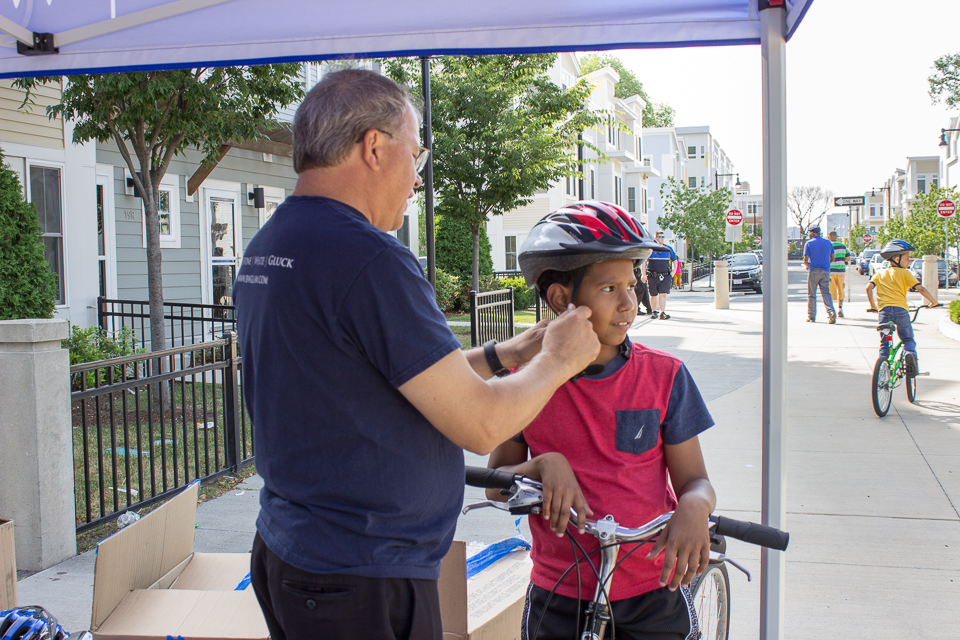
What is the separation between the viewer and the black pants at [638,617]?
1920 mm

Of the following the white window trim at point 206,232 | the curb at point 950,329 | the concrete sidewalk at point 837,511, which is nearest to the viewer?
the concrete sidewalk at point 837,511

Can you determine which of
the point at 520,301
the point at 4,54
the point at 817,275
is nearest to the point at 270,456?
the point at 4,54

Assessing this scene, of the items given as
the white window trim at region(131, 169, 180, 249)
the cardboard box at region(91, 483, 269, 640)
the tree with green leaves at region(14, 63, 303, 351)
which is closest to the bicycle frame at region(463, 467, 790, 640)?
the cardboard box at region(91, 483, 269, 640)

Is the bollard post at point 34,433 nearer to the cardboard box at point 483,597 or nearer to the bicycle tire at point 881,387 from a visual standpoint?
the cardboard box at point 483,597

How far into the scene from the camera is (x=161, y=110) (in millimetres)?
8195

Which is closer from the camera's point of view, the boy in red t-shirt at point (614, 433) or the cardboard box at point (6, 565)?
the boy in red t-shirt at point (614, 433)

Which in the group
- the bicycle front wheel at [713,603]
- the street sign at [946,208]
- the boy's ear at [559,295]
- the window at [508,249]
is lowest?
the bicycle front wheel at [713,603]

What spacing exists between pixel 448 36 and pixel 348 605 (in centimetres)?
203

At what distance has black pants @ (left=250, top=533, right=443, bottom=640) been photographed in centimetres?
151

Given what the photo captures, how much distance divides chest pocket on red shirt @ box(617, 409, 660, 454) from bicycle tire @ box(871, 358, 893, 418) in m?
6.91

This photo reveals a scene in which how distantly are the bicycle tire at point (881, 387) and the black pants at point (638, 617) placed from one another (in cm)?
684

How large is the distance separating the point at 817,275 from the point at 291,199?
17.2 meters

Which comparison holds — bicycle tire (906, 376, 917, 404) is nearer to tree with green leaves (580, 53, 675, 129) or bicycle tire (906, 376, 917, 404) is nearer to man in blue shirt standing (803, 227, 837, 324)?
man in blue shirt standing (803, 227, 837, 324)

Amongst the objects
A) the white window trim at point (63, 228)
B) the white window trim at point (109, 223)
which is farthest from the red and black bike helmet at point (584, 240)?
the white window trim at point (109, 223)
